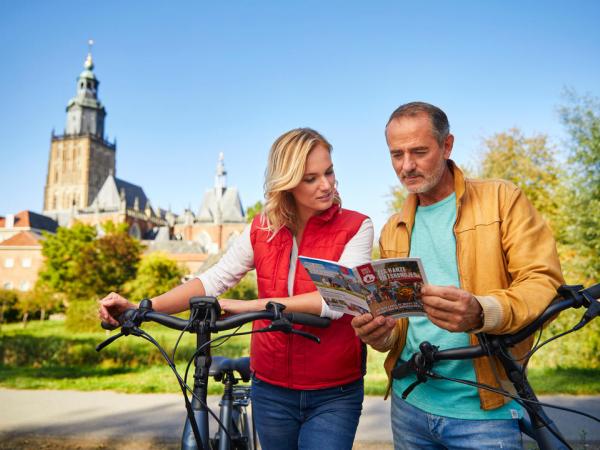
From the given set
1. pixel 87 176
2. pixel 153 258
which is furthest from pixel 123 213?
pixel 153 258

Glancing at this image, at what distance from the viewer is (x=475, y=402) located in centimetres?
214

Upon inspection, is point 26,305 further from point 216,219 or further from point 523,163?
point 216,219

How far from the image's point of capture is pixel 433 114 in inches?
94.3

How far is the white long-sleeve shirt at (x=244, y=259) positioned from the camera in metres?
2.53

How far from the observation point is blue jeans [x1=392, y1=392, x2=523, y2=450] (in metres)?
2.09

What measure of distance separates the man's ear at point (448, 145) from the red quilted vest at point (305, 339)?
0.53 metres

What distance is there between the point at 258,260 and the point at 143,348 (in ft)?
43.5

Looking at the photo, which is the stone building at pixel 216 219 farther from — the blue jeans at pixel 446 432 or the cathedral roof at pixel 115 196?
the blue jeans at pixel 446 432

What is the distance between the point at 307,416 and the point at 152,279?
36.7m

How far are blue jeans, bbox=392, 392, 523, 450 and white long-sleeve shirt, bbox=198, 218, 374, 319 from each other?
0.75 metres

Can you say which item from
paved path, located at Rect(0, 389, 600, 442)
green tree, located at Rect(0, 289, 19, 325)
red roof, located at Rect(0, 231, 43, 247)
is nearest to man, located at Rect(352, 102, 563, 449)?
paved path, located at Rect(0, 389, 600, 442)

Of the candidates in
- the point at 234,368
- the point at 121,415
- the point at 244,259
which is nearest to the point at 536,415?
the point at 244,259

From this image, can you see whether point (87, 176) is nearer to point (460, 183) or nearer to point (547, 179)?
point (547, 179)

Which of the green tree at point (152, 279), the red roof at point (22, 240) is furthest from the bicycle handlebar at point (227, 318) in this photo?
the red roof at point (22, 240)
